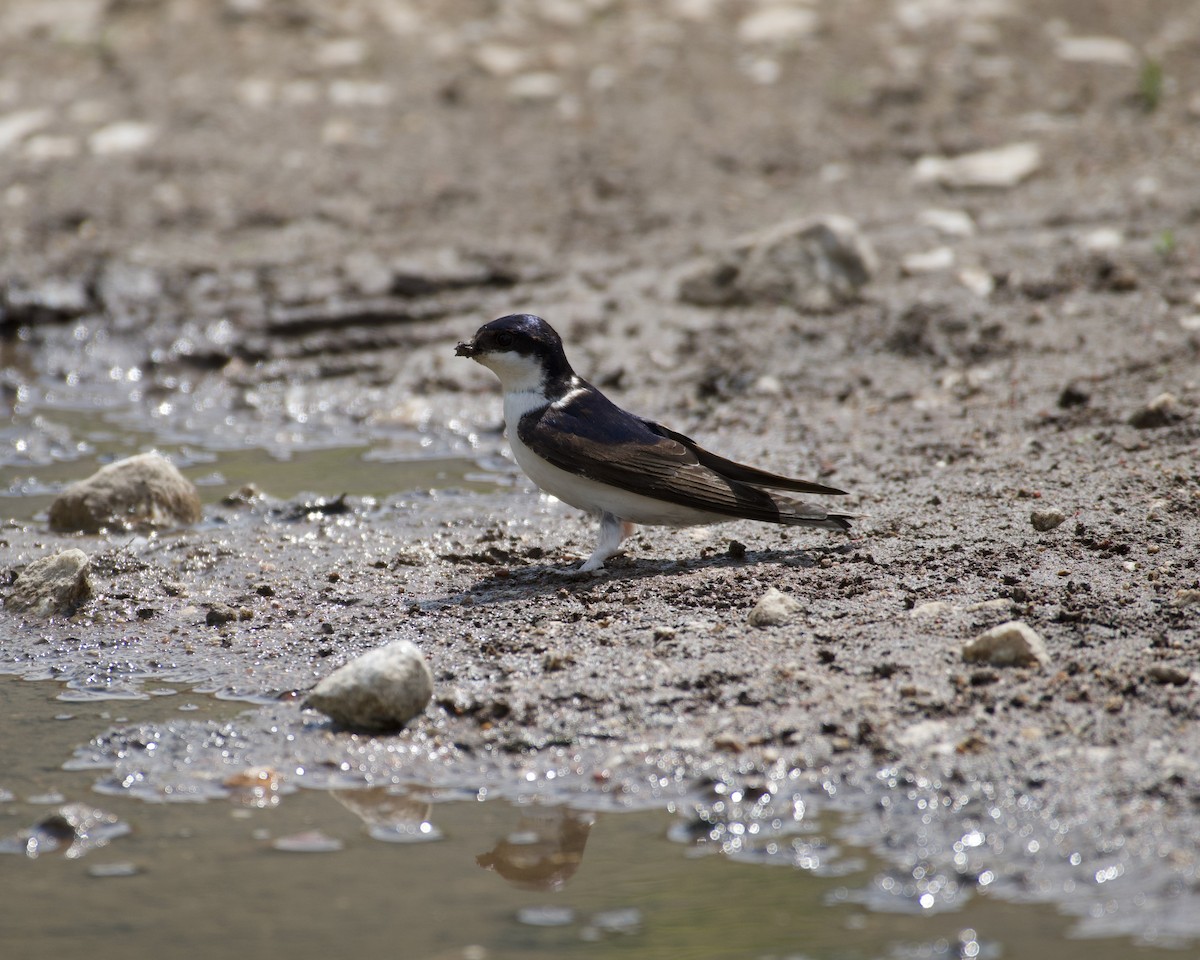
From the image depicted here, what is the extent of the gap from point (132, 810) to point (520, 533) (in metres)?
2.20

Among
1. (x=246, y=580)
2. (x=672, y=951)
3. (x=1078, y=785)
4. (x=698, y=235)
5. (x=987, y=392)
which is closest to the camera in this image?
(x=672, y=951)

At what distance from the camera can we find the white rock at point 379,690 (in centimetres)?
354

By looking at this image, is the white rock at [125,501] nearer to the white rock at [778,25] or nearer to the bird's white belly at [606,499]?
the bird's white belly at [606,499]

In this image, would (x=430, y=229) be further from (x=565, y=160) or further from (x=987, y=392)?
(x=987, y=392)

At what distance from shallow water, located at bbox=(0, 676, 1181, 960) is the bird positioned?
59.1 inches

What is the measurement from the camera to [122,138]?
9492mm

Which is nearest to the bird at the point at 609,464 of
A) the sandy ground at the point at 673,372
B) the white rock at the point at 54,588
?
the sandy ground at the point at 673,372

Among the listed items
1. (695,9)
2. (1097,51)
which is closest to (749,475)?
(1097,51)

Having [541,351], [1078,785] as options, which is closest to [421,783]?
[1078,785]

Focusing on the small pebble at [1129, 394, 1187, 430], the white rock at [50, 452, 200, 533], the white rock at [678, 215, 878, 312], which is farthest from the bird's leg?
the white rock at [678, 215, 878, 312]

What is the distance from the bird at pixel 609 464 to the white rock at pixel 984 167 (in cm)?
430

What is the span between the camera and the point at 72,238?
8.55 m

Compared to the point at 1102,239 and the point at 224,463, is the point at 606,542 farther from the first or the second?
the point at 1102,239

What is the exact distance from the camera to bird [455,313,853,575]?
4.54 meters
